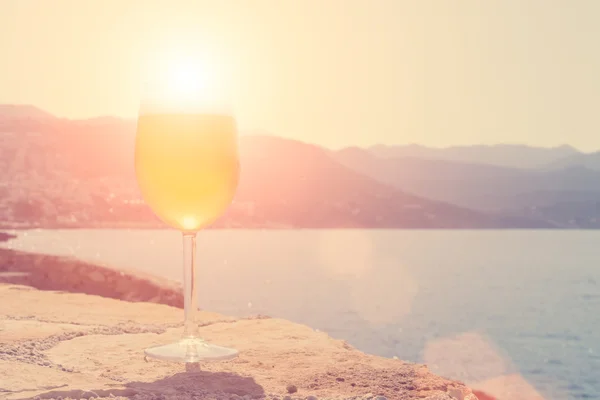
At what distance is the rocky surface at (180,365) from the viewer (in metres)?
2.38

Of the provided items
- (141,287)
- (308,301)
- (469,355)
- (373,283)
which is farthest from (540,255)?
(141,287)

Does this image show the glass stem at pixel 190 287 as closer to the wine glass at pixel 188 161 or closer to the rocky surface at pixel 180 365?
the wine glass at pixel 188 161

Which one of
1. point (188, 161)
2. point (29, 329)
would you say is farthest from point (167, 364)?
point (29, 329)

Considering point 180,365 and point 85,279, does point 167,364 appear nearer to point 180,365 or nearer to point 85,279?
point 180,365

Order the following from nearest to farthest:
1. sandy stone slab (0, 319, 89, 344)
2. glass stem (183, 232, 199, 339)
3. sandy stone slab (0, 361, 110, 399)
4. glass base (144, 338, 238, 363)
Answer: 1. sandy stone slab (0, 361, 110, 399)
2. glass base (144, 338, 238, 363)
3. glass stem (183, 232, 199, 339)
4. sandy stone slab (0, 319, 89, 344)

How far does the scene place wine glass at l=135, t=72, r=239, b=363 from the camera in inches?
118

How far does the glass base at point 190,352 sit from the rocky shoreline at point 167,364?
34 millimetres

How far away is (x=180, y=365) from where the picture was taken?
2824 millimetres

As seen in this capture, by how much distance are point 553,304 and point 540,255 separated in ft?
304

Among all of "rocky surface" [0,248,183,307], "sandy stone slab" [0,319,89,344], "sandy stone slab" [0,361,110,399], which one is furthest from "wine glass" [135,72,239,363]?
"rocky surface" [0,248,183,307]

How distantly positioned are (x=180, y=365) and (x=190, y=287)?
11.9 inches

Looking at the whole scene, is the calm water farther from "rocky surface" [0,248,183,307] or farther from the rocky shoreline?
the rocky shoreline

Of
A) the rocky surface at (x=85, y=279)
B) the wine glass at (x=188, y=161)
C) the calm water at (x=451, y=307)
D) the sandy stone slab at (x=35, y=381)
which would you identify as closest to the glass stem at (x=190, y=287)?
the wine glass at (x=188, y=161)

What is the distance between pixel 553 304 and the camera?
79.9m
